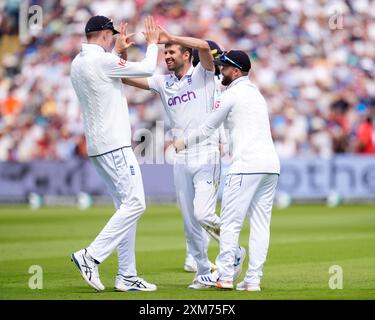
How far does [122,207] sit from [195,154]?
1.05 m

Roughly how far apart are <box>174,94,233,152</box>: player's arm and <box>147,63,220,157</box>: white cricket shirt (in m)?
0.50

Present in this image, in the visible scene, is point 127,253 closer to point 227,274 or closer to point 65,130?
point 227,274

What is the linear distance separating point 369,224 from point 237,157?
9.93m

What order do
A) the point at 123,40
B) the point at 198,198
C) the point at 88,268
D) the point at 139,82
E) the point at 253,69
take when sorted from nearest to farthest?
the point at 88,268
the point at 123,40
the point at 198,198
the point at 139,82
the point at 253,69

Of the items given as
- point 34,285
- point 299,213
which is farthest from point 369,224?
point 34,285

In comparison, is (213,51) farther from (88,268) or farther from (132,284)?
(88,268)

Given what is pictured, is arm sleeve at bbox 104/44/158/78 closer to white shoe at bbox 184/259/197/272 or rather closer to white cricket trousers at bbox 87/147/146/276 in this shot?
white cricket trousers at bbox 87/147/146/276

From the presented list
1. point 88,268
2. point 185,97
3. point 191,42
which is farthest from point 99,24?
point 88,268

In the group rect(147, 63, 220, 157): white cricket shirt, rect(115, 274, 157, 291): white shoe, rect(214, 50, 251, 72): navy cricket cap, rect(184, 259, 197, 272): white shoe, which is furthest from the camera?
rect(184, 259, 197, 272): white shoe

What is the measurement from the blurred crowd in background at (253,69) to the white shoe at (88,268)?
16.5 metres

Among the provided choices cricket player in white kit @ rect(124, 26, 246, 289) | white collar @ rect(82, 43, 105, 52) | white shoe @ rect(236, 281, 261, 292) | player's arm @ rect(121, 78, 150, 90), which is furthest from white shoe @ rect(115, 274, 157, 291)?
white collar @ rect(82, 43, 105, 52)

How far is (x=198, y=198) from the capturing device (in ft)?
35.4

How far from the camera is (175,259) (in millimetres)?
14219

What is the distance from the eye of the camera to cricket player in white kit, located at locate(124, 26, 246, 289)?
10.8 meters
